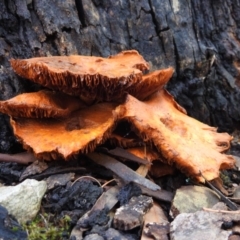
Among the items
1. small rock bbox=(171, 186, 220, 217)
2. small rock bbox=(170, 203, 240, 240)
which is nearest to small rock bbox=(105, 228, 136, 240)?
small rock bbox=(170, 203, 240, 240)

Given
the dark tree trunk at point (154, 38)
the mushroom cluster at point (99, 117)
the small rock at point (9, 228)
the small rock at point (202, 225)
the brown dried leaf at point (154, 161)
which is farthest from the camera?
the dark tree trunk at point (154, 38)

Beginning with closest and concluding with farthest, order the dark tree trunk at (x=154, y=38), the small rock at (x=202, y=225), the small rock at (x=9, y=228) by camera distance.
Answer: the small rock at (x=9, y=228) < the small rock at (x=202, y=225) < the dark tree trunk at (x=154, y=38)

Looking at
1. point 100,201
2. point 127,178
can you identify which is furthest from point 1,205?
point 127,178

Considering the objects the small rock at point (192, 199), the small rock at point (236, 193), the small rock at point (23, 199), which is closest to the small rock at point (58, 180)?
the small rock at point (23, 199)

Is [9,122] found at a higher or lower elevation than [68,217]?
higher

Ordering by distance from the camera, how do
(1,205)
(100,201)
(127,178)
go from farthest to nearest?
(127,178), (100,201), (1,205)

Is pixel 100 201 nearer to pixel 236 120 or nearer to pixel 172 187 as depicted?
pixel 172 187

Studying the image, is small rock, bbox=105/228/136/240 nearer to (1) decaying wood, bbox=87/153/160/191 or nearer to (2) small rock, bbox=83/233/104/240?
(2) small rock, bbox=83/233/104/240

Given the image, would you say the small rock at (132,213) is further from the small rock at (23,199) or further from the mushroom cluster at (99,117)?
the small rock at (23,199)
